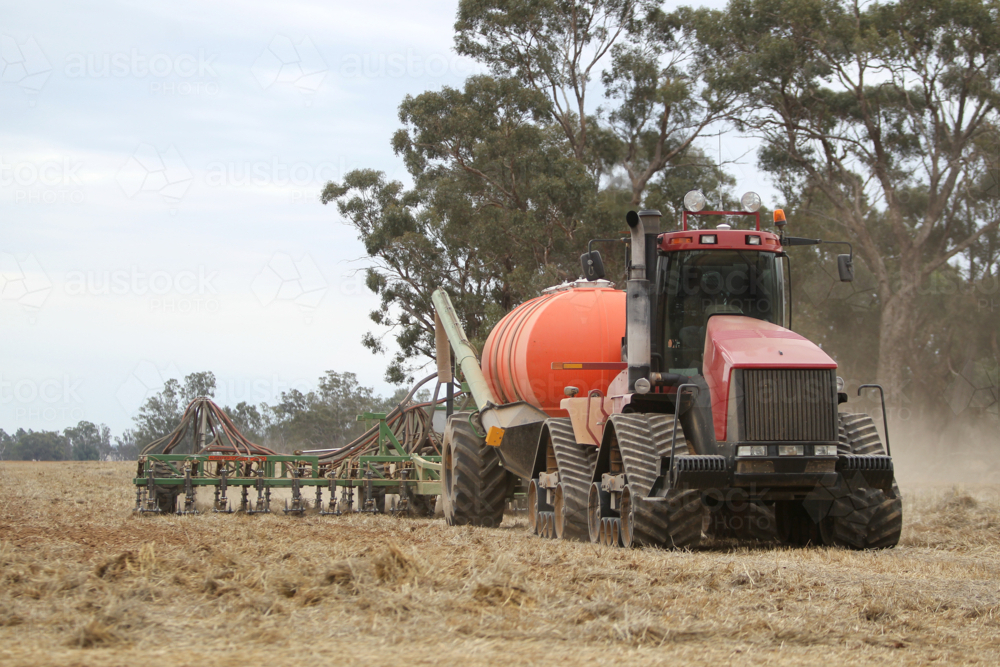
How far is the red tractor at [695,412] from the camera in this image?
9.48m

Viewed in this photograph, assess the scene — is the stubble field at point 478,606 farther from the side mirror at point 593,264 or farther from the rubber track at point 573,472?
the side mirror at point 593,264

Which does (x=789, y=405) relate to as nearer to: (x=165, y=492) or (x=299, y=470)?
(x=165, y=492)

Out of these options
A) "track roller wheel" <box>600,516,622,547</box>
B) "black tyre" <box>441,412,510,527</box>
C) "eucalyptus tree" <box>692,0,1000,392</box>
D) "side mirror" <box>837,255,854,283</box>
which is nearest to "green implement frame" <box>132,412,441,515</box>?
"black tyre" <box>441,412,510,527</box>

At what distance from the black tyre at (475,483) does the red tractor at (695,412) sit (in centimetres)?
176

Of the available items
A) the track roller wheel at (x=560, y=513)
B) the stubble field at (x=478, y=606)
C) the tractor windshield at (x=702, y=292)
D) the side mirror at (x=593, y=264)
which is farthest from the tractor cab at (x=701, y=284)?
the stubble field at (x=478, y=606)

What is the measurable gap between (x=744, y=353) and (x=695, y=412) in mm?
839

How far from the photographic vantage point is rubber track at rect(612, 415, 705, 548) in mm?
9586

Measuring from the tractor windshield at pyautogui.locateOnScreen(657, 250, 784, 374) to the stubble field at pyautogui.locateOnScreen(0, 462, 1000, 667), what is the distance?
7.21 feet

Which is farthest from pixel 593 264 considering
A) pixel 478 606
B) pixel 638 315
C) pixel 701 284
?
pixel 478 606

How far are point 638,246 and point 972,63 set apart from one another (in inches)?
1035

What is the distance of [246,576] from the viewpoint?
7.04 metres

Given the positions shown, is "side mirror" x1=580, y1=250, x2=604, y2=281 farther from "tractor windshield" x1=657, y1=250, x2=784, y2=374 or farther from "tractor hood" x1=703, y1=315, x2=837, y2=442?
"tractor hood" x1=703, y1=315, x2=837, y2=442

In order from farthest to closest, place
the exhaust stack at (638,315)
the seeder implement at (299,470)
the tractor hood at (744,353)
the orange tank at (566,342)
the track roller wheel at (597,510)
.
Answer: the seeder implement at (299,470) < the orange tank at (566,342) < the track roller wheel at (597,510) < the exhaust stack at (638,315) < the tractor hood at (744,353)

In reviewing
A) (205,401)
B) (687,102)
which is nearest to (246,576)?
(205,401)
